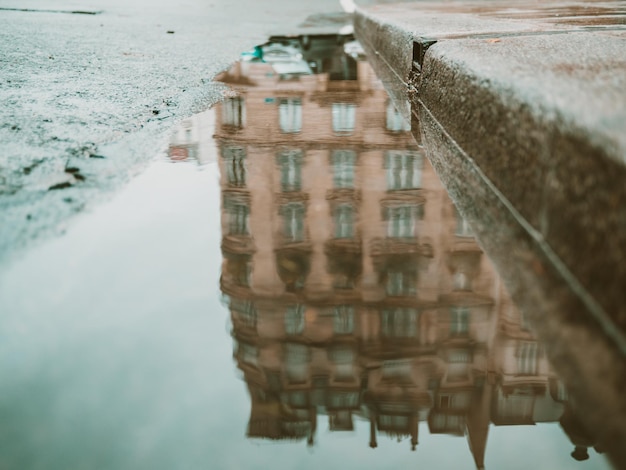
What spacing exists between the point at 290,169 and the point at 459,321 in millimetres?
1074

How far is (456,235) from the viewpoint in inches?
64.9

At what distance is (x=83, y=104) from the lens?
10.1 ft

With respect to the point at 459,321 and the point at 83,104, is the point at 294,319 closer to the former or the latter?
the point at 459,321

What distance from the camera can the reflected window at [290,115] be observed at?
279 centimetres

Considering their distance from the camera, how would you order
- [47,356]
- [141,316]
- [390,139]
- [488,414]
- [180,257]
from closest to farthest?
[488,414] → [47,356] → [141,316] → [180,257] → [390,139]

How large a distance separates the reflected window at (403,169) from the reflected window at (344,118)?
375 mm

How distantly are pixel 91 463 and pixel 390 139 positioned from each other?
6.38ft

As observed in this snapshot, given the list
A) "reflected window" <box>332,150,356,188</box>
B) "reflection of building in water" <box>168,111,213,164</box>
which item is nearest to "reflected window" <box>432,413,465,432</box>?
"reflected window" <box>332,150,356,188</box>

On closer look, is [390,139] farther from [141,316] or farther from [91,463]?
[91,463]

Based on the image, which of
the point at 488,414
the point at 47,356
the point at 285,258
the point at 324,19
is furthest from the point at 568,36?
the point at 324,19

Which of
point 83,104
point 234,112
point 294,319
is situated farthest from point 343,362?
point 83,104

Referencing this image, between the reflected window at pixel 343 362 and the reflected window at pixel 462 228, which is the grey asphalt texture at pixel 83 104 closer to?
the reflected window at pixel 343 362

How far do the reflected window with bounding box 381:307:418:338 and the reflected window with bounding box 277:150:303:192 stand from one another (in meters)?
0.75

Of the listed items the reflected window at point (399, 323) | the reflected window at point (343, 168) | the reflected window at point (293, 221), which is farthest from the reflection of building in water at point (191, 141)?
the reflected window at point (399, 323)
